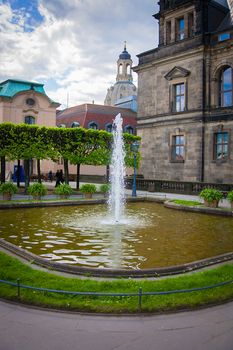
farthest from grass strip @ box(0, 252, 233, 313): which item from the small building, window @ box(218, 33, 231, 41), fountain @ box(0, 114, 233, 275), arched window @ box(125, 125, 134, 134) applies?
arched window @ box(125, 125, 134, 134)

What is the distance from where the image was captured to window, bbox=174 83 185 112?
32.7 metres

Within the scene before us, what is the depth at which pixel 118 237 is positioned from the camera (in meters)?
12.3

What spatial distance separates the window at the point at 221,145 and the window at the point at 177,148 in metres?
3.30

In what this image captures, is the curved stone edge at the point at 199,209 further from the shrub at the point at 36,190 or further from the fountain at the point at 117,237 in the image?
the shrub at the point at 36,190

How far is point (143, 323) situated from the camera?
550 centimetres

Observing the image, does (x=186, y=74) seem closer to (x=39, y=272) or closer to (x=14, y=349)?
(x=39, y=272)

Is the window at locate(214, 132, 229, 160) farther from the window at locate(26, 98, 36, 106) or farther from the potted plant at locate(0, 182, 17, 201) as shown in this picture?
the window at locate(26, 98, 36, 106)

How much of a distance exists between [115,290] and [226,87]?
2704 centimetres

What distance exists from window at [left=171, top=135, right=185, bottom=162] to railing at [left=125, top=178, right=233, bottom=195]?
3.22m

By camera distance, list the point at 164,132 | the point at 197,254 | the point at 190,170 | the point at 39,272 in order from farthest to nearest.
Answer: the point at 164,132 → the point at 190,170 → the point at 197,254 → the point at 39,272

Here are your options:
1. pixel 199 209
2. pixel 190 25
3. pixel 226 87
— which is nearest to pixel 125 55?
pixel 190 25

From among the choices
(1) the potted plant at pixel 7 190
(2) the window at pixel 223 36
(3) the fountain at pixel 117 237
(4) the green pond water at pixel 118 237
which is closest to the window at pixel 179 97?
(2) the window at pixel 223 36

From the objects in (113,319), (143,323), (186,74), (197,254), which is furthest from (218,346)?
(186,74)

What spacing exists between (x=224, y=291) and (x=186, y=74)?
2797 cm
